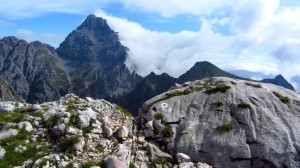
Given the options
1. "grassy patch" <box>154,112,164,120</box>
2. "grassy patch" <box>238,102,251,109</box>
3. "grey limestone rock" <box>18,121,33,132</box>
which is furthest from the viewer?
"grassy patch" <box>238,102,251,109</box>

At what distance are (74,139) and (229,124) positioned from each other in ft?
45.5

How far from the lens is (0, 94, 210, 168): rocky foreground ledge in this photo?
24406mm

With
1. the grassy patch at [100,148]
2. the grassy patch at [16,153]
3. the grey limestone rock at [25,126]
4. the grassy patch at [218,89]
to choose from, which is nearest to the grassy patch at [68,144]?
the grassy patch at [100,148]

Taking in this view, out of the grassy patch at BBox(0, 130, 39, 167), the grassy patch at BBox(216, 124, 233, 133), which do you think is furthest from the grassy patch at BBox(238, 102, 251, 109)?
the grassy patch at BBox(0, 130, 39, 167)

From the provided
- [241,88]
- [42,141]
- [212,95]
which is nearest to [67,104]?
[42,141]

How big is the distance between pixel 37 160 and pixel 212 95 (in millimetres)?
18283

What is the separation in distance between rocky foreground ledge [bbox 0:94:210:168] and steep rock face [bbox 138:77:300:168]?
1.84 metres

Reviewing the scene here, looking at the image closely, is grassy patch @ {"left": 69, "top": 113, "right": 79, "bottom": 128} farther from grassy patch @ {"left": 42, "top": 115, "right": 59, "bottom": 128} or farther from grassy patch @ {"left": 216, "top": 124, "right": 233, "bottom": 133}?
grassy patch @ {"left": 216, "top": 124, "right": 233, "bottom": 133}

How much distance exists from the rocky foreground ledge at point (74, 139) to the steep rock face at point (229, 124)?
1835 millimetres

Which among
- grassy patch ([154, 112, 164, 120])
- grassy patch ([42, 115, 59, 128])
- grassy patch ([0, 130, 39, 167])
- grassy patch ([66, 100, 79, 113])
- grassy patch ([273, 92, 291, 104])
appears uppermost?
grassy patch ([273, 92, 291, 104])

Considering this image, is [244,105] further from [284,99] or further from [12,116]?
[12,116]

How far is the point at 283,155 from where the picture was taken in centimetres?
2927

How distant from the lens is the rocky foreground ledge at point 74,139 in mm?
24406

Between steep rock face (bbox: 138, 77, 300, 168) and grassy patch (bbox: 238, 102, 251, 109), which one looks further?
grassy patch (bbox: 238, 102, 251, 109)
